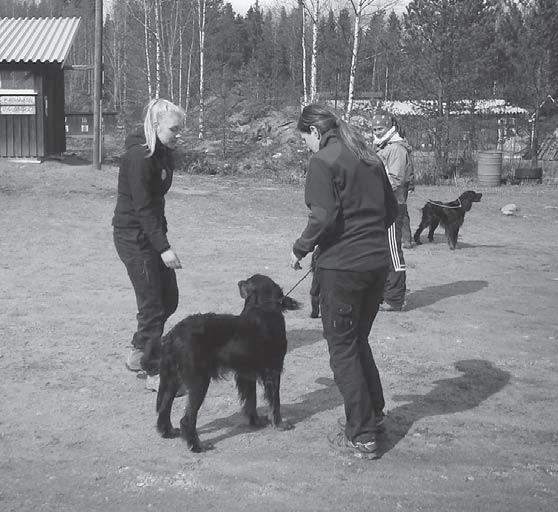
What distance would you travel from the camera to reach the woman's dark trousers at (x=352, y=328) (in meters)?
3.97

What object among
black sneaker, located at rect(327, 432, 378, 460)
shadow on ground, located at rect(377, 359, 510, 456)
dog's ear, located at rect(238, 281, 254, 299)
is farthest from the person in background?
black sneaker, located at rect(327, 432, 378, 460)

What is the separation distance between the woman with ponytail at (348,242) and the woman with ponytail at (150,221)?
3.29 feet

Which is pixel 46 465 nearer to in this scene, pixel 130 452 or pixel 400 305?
pixel 130 452

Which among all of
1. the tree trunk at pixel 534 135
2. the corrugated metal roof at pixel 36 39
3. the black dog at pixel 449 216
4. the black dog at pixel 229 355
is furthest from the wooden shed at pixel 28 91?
the tree trunk at pixel 534 135

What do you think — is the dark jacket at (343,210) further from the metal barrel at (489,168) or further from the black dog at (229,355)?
the metal barrel at (489,168)

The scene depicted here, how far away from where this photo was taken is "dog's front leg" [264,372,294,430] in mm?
4391

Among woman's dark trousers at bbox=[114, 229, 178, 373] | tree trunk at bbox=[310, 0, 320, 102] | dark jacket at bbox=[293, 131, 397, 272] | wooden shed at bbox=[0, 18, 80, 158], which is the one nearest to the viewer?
dark jacket at bbox=[293, 131, 397, 272]

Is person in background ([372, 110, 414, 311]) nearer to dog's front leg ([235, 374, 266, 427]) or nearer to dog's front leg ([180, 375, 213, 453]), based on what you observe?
dog's front leg ([235, 374, 266, 427])

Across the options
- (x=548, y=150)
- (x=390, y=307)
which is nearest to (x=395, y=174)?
(x=390, y=307)

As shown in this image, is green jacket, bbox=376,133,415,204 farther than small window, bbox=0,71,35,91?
No

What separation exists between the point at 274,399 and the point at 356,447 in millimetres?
589

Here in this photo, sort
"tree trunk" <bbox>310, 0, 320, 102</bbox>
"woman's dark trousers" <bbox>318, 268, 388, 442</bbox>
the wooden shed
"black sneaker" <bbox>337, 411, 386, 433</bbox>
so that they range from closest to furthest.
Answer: "woman's dark trousers" <bbox>318, 268, 388, 442</bbox> < "black sneaker" <bbox>337, 411, 386, 433</bbox> < the wooden shed < "tree trunk" <bbox>310, 0, 320, 102</bbox>

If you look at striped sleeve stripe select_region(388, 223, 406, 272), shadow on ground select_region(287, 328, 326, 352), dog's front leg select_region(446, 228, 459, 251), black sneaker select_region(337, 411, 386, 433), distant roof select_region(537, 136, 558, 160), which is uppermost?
distant roof select_region(537, 136, 558, 160)

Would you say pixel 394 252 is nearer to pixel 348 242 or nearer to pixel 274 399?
pixel 274 399
